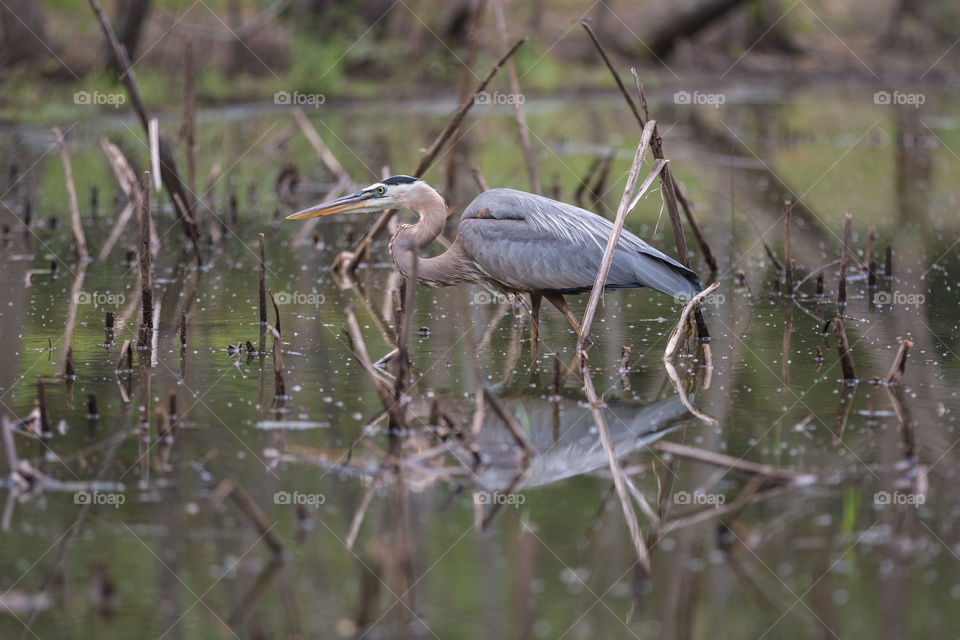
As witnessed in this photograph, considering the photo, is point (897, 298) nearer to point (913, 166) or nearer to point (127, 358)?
point (127, 358)

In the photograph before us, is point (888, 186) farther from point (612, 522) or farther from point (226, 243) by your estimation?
point (612, 522)

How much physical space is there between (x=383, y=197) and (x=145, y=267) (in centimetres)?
150

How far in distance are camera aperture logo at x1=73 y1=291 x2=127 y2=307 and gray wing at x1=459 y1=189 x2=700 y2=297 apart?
260cm

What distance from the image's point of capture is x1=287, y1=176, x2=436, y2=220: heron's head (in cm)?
761

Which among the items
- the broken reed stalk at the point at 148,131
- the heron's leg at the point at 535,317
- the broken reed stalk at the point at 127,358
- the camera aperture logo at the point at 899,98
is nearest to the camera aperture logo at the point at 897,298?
the heron's leg at the point at 535,317

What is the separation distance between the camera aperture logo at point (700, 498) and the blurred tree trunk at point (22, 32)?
1692 centimetres

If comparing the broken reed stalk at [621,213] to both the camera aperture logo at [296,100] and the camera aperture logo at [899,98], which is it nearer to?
the camera aperture logo at [296,100]

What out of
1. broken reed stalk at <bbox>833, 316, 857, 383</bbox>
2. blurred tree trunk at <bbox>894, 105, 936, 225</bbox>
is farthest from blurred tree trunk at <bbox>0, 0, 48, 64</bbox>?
broken reed stalk at <bbox>833, 316, 857, 383</bbox>

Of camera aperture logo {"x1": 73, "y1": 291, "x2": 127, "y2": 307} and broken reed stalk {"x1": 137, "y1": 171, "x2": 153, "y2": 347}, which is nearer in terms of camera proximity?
broken reed stalk {"x1": 137, "y1": 171, "x2": 153, "y2": 347}

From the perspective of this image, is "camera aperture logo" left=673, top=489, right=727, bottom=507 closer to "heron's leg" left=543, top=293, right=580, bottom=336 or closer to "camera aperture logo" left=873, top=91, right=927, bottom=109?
"heron's leg" left=543, top=293, right=580, bottom=336

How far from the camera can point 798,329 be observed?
7.86 meters

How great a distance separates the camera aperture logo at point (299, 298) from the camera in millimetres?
8695

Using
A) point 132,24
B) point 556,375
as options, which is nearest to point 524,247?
point 556,375

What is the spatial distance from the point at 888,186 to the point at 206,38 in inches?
551
